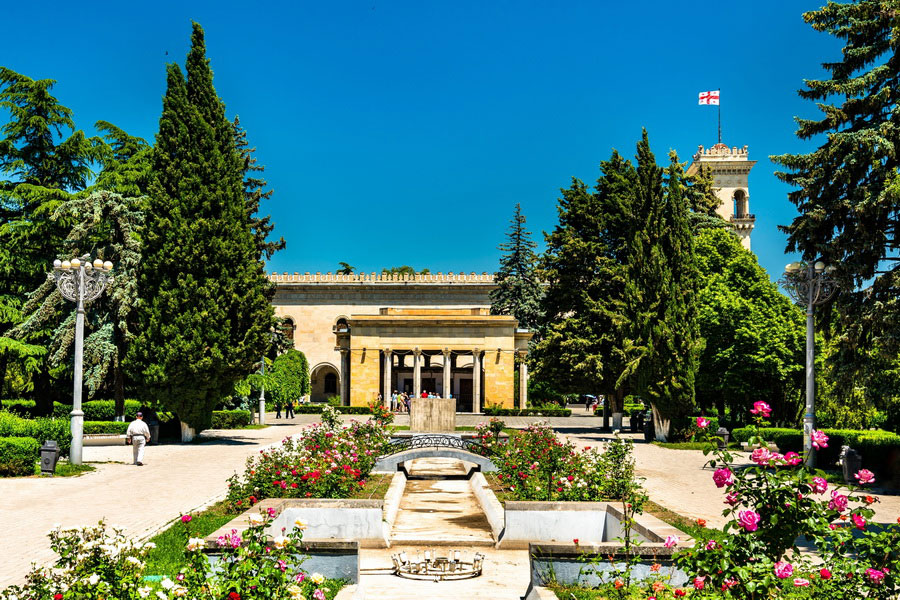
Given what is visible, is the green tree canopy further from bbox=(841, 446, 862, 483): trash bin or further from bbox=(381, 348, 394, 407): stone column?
bbox=(381, 348, 394, 407): stone column

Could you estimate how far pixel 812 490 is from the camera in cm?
486

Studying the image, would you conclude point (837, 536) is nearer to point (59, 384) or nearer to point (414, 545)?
point (414, 545)

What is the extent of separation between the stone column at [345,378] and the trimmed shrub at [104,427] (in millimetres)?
20542

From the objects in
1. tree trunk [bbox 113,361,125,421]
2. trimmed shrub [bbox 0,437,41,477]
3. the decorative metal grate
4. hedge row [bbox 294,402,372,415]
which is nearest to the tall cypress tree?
tree trunk [bbox 113,361,125,421]

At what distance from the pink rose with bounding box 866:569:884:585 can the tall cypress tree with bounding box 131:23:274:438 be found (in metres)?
21.4

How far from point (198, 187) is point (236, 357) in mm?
5609

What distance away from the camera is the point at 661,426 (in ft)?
90.1

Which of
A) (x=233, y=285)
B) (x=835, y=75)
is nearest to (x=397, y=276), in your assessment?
(x=233, y=285)

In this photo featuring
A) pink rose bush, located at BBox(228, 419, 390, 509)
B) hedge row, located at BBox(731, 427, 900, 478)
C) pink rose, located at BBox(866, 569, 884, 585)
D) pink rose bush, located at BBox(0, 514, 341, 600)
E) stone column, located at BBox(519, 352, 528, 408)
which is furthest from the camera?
stone column, located at BBox(519, 352, 528, 408)

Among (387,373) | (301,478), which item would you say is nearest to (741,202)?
(387,373)

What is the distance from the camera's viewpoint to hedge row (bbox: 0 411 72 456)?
17.7m

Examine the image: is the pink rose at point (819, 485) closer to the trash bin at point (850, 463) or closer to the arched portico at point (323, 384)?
the trash bin at point (850, 463)

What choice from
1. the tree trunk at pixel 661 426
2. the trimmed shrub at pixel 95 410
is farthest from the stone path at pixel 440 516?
the trimmed shrub at pixel 95 410

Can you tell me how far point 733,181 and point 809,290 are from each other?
145 ft
